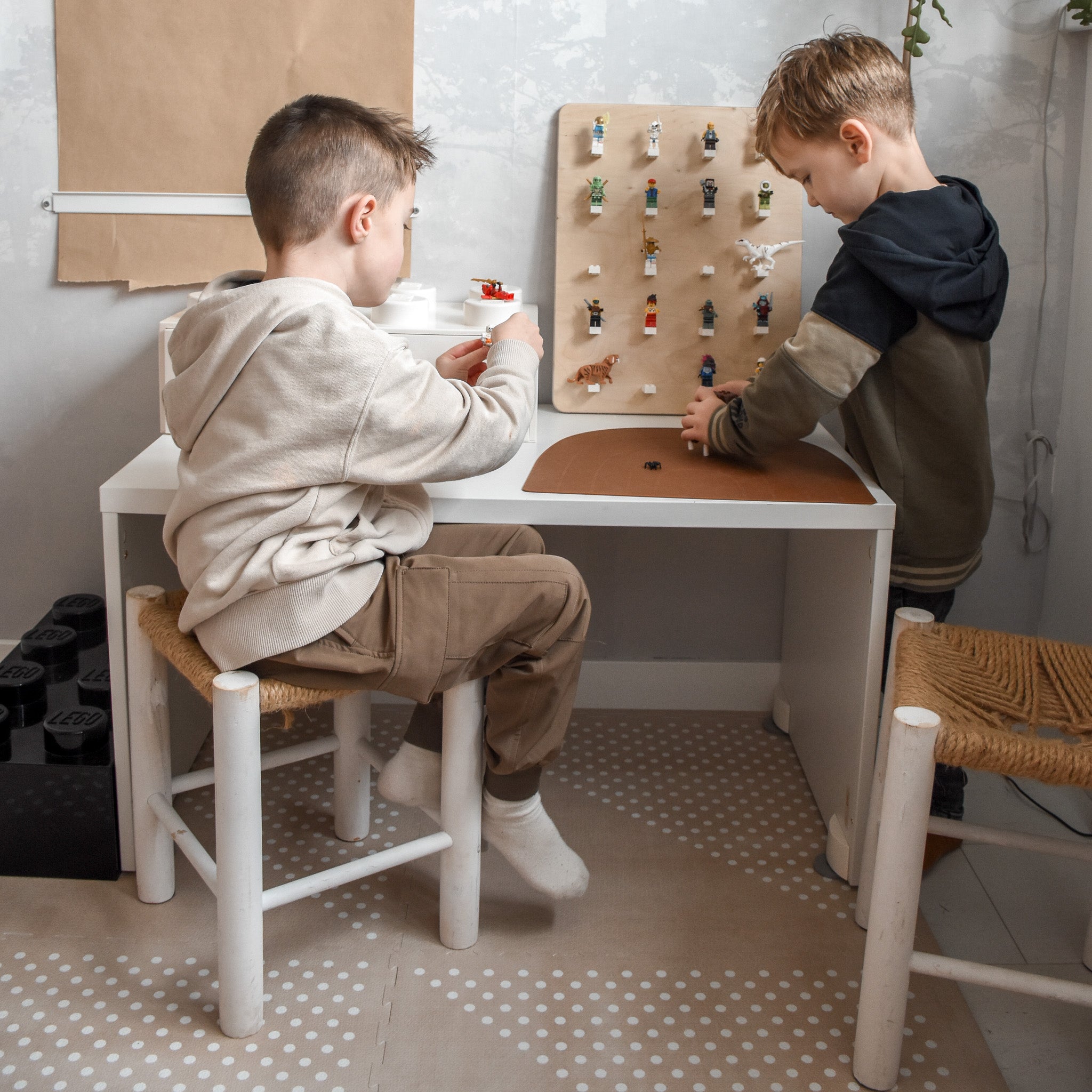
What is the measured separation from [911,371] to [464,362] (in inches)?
21.4

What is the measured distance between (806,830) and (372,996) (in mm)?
669

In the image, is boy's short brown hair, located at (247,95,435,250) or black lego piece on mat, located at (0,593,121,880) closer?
boy's short brown hair, located at (247,95,435,250)

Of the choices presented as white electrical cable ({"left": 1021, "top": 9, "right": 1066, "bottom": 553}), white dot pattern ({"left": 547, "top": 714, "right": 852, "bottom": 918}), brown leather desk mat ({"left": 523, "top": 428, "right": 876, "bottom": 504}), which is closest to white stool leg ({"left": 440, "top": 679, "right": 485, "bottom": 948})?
brown leather desk mat ({"left": 523, "top": 428, "right": 876, "bottom": 504})

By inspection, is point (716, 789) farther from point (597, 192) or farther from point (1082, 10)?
point (1082, 10)

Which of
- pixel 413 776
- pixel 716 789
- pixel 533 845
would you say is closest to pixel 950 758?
pixel 533 845

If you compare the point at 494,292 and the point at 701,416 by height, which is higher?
the point at 494,292

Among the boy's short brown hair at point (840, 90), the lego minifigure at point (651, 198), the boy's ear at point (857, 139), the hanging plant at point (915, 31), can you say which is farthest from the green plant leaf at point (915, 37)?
the lego minifigure at point (651, 198)

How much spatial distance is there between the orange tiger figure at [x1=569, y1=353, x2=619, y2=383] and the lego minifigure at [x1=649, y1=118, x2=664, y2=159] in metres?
0.30

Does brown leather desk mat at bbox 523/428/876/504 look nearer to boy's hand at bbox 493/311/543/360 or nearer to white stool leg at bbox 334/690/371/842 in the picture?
boy's hand at bbox 493/311/543/360

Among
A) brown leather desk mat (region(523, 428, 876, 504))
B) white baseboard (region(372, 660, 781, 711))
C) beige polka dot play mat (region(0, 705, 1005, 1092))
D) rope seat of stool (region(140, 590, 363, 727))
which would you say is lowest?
beige polka dot play mat (region(0, 705, 1005, 1092))

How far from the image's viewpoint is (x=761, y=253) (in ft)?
5.44

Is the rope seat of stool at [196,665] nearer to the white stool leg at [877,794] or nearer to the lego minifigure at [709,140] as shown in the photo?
the white stool leg at [877,794]

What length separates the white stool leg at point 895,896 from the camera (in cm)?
102

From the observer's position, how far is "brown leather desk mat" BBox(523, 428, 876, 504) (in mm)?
1304
